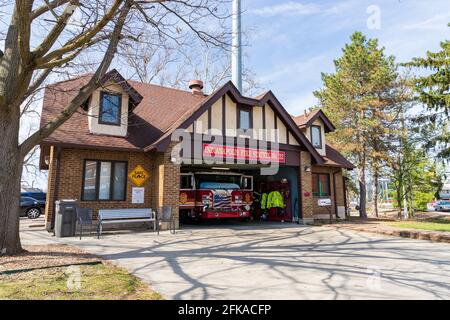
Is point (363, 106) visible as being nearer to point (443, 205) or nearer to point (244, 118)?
point (244, 118)

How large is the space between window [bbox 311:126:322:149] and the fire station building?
2862mm

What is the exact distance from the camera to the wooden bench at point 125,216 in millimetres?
11813

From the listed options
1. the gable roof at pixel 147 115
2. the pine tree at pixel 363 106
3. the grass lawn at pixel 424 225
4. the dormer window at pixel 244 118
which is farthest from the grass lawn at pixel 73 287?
the pine tree at pixel 363 106

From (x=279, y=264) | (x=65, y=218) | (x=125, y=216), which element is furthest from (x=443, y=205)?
(x=65, y=218)

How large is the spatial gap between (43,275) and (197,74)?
28.0 m

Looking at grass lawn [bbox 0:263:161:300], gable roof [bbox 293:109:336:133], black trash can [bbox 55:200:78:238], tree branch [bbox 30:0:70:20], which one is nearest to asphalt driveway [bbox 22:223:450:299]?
grass lawn [bbox 0:263:161:300]

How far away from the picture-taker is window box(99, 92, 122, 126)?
13.8 meters

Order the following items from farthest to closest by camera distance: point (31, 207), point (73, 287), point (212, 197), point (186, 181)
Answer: point (31, 207) < point (186, 181) < point (212, 197) < point (73, 287)

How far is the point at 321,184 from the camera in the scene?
1989 centimetres

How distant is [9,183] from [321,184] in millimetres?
16604

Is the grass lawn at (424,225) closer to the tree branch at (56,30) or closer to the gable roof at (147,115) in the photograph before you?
the gable roof at (147,115)

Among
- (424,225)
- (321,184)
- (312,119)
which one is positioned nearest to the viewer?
(424,225)

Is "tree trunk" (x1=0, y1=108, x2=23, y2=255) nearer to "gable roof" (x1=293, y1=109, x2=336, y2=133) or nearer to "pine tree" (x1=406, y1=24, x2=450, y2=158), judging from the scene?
"gable roof" (x1=293, y1=109, x2=336, y2=133)

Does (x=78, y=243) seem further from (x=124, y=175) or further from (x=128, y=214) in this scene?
(x=124, y=175)
